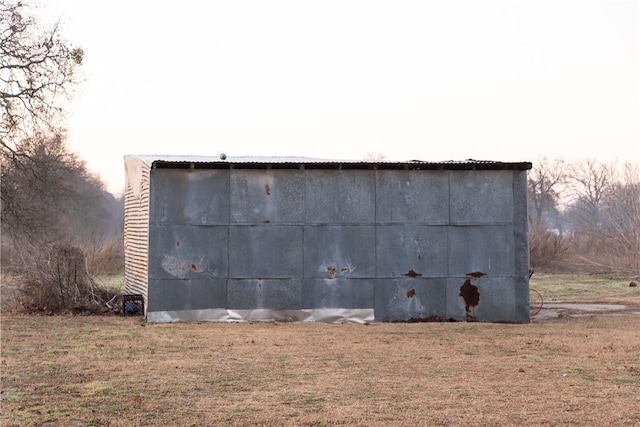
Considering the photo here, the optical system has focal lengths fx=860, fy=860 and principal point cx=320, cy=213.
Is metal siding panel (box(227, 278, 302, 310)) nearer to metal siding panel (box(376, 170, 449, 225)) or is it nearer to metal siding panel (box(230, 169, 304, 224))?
metal siding panel (box(230, 169, 304, 224))

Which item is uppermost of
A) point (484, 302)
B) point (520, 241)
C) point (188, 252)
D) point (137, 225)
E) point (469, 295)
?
point (137, 225)

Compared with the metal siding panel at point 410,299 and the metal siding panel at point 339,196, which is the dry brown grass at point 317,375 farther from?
the metal siding panel at point 339,196

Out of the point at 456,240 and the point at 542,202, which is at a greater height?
the point at 542,202

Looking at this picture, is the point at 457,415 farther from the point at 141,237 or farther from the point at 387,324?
the point at 141,237

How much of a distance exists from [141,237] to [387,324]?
231 inches

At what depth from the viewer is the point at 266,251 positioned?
18.2 metres

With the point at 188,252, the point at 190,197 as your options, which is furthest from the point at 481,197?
the point at 188,252

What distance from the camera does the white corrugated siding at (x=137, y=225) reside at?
18562 mm

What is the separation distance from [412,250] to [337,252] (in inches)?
63.5

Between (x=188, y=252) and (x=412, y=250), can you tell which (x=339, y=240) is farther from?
(x=188, y=252)

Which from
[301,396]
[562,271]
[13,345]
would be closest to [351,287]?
[13,345]

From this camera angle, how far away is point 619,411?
8.95 meters

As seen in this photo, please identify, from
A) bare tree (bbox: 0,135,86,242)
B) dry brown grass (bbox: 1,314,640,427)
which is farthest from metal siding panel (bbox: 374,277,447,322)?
bare tree (bbox: 0,135,86,242)

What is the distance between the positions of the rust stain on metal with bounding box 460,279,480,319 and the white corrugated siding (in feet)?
22.1
